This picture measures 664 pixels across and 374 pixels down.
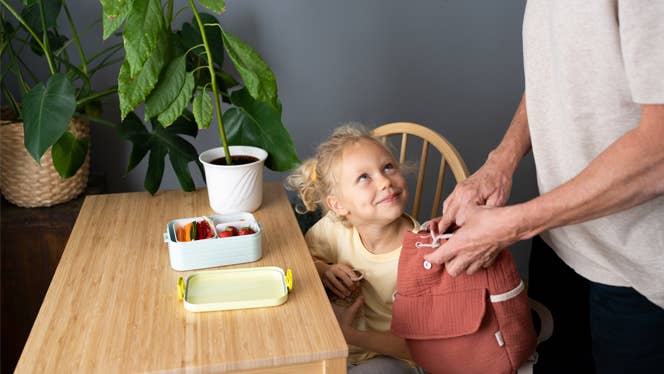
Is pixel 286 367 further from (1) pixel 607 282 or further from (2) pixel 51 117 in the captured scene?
(2) pixel 51 117

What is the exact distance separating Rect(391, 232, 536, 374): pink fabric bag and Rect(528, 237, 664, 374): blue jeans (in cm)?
13

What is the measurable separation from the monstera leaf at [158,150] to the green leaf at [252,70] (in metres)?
0.34

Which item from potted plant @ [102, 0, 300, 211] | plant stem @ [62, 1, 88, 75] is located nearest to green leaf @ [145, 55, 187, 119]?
potted plant @ [102, 0, 300, 211]

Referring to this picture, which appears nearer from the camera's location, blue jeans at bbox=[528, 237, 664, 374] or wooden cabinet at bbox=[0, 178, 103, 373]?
blue jeans at bbox=[528, 237, 664, 374]

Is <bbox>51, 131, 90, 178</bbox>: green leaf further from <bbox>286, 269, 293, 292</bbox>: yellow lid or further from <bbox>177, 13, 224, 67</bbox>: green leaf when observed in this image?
<bbox>286, 269, 293, 292</bbox>: yellow lid

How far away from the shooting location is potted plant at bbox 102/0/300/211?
5.08 ft

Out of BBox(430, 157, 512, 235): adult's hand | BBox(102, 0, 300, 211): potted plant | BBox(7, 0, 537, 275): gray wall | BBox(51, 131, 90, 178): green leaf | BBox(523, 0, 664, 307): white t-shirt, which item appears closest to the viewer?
BBox(523, 0, 664, 307): white t-shirt

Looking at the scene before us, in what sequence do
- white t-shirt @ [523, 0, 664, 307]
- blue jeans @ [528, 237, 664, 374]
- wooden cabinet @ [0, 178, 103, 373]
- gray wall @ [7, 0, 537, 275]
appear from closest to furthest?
white t-shirt @ [523, 0, 664, 307], blue jeans @ [528, 237, 664, 374], wooden cabinet @ [0, 178, 103, 373], gray wall @ [7, 0, 537, 275]

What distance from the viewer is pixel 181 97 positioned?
5.39 ft

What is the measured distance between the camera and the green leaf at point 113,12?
1529 mm

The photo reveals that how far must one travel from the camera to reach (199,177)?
2602 mm

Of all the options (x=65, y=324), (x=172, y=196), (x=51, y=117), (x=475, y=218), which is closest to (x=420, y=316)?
(x=475, y=218)

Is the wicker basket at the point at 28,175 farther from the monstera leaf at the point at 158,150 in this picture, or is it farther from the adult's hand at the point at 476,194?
the adult's hand at the point at 476,194

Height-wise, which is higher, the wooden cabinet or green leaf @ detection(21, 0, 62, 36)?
green leaf @ detection(21, 0, 62, 36)
